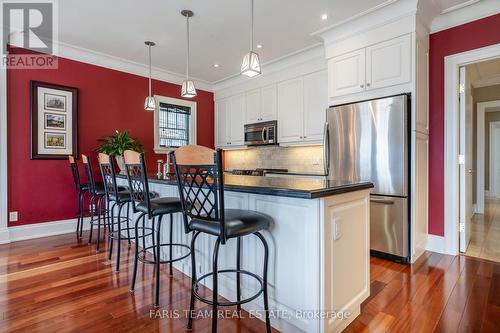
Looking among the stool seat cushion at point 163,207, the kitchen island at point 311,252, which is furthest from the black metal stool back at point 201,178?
the stool seat cushion at point 163,207

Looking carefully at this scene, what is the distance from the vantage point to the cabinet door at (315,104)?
4.11m

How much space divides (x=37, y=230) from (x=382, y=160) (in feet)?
15.2

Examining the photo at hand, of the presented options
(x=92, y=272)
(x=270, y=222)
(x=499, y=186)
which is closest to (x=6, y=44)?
(x=92, y=272)

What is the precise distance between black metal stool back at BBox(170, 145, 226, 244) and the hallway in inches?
125

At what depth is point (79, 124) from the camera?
4125 millimetres

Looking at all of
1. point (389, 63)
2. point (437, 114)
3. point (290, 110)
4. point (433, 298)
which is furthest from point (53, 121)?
point (437, 114)

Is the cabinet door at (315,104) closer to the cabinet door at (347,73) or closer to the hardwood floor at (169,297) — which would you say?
the cabinet door at (347,73)

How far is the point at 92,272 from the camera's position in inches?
102

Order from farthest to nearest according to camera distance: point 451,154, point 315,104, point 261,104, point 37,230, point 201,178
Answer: point 261,104 → point 315,104 → point 37,230 → point 451,154 → point 201,178

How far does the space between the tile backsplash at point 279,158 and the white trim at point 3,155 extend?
3810 mm

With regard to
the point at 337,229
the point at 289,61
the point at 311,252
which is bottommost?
the point at 311,252

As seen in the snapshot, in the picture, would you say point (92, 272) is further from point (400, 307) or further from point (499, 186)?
point (499, 186)
